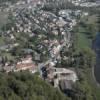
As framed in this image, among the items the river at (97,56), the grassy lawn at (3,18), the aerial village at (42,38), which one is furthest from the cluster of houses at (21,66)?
the grassy lawn at (3,18)

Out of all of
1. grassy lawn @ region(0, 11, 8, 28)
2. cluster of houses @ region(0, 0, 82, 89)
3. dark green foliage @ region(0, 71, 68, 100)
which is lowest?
grassy lawn @ region(0, 11, 8, 28)

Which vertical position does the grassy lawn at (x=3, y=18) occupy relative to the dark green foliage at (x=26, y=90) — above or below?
below

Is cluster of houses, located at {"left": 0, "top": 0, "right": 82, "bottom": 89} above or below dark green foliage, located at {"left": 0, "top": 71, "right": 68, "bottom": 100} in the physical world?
below

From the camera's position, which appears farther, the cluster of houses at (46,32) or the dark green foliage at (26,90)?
the cluster of houses at (46,32)

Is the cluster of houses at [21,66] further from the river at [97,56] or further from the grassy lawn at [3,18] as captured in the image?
the grassy lawn at [3,18]

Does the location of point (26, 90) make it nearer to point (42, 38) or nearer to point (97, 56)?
point (97, 56)

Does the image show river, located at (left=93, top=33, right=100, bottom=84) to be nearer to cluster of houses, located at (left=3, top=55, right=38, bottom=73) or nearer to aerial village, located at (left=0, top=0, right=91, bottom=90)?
aerial village, located at (left=0, top=0, right=91, bottom=90)

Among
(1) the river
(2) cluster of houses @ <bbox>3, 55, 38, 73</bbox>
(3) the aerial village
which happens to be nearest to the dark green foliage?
(3) the aerial village

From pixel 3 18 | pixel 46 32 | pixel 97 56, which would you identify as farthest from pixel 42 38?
pixel 3 18

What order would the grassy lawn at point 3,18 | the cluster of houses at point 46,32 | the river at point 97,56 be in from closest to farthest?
the cluster of houses at point 46,32 → the river at point 97,56 → the grassy lawn at point 3,18
